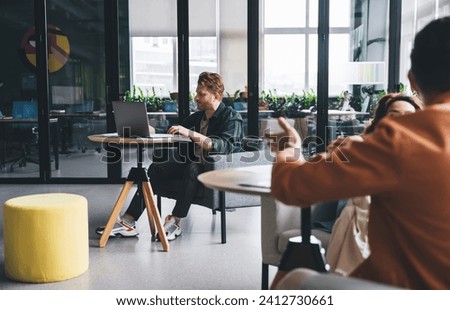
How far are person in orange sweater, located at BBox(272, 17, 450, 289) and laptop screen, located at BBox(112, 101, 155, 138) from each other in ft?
8.04

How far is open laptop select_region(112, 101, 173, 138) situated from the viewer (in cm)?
376

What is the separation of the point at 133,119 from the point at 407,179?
109 inches

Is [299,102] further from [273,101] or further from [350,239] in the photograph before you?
[350,239]

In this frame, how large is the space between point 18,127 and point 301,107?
A: 3.80 m

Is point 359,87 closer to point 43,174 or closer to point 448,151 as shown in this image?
point 43,174

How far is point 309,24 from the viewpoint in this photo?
7148 millimetres

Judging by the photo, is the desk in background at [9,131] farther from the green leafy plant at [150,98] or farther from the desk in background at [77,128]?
the green leafy plant at [150,98]

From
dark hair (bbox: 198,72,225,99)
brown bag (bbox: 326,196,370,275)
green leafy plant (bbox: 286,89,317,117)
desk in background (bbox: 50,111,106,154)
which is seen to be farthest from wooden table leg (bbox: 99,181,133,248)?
green leafy plant (bbox: 286,89,317,117)

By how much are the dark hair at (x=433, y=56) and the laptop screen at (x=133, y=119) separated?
8.52ft

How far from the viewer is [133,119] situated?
3785mm

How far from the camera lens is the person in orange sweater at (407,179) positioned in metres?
1.24

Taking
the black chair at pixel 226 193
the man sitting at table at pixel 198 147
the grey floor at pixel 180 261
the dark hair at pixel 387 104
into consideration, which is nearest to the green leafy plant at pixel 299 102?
the grey floor at pixel 180 261

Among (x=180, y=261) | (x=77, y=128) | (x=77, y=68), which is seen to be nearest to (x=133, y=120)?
(x=180, y=261)

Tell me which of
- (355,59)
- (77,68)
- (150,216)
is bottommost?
(150,216)
